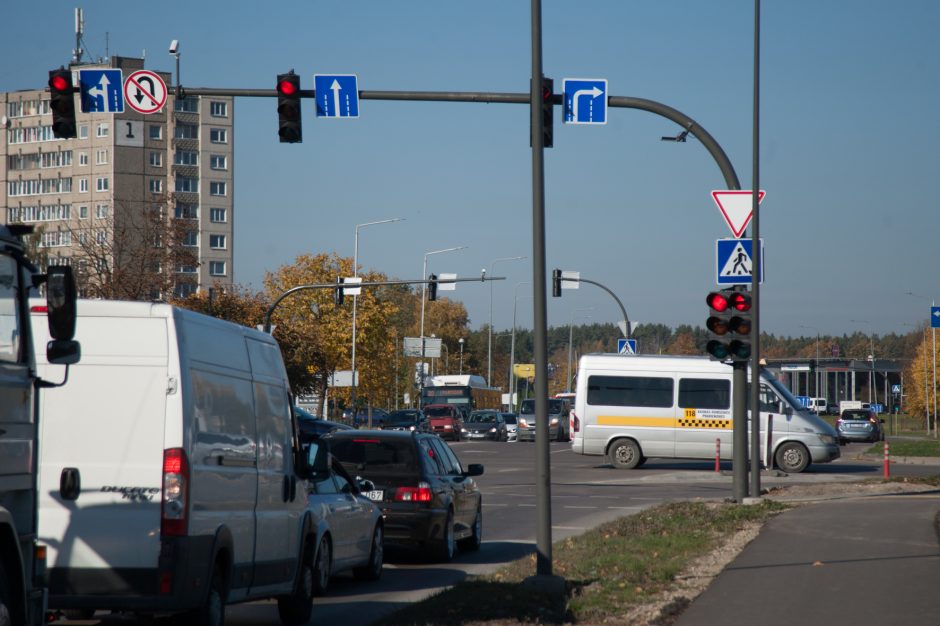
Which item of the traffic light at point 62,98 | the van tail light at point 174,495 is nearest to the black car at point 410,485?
the traffic light at point 62,98

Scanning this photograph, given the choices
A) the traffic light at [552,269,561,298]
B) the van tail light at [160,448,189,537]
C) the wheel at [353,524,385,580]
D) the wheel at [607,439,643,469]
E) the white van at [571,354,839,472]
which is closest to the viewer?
the van tail light at [160,448,189,537]

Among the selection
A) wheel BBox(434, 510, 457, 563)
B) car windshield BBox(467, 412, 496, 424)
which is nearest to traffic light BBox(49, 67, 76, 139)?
wheel BBox(434, 510, 457, 563)

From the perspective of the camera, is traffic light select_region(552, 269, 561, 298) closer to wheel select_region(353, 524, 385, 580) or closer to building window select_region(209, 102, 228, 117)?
wheel select_region(353, 524, 385, 580)

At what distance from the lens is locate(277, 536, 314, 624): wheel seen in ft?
32.9

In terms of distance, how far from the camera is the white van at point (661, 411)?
32281 millimetres

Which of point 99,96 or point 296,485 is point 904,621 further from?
point 99,96

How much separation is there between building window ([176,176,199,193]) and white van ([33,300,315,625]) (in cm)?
10846

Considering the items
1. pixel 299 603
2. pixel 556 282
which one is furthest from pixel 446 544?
pixel 556 282

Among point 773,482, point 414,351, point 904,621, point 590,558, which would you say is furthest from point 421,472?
point 414,351

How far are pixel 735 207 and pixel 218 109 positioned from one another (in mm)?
100150

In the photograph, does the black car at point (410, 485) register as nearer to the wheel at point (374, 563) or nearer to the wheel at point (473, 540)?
the wheel at point (473, 540)

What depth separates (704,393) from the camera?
109 feet

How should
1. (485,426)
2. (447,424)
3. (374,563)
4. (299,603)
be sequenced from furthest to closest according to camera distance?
(485,426) < (447,424) < (374,563) < (299,603)

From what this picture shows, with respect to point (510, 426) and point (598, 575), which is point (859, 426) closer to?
point (510, 426)
